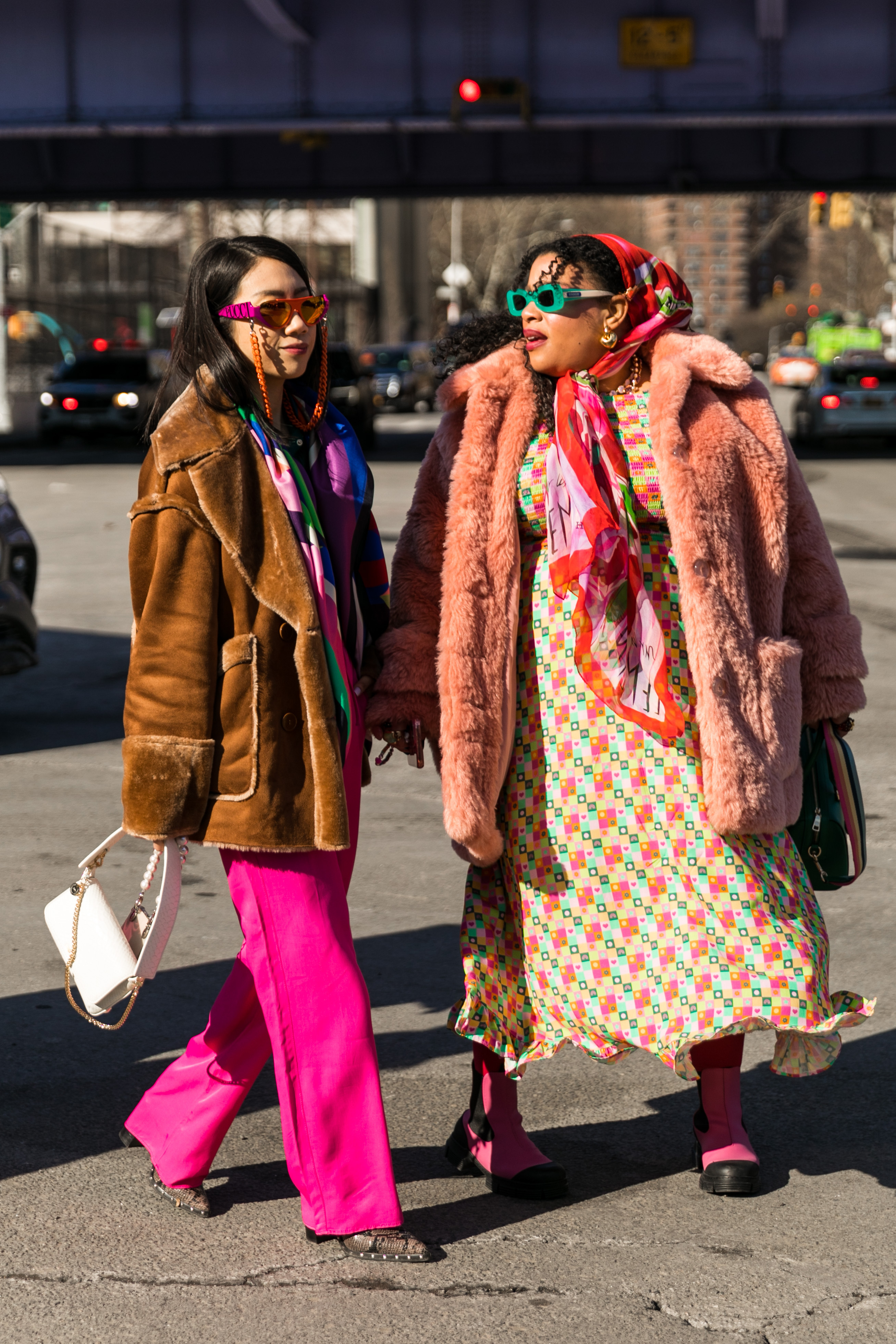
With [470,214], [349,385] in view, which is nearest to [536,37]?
[349,385]

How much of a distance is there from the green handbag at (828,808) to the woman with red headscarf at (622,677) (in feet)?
0.35

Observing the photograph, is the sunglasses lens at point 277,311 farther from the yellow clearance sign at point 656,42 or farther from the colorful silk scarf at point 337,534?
the yellow clearance sign at point 656,42

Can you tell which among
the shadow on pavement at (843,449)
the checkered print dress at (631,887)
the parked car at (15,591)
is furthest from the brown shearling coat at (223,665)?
the shadow on pavement at (843,449)

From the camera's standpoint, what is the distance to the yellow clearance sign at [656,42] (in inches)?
878

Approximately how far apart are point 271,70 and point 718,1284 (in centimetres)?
2229

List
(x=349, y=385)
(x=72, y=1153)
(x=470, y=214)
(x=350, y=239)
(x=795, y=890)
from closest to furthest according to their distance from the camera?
(x=795, y=890)
(x=72, y=1153)
(x=349, y=385)
(x=350, y=239)
(x=470, y=214)

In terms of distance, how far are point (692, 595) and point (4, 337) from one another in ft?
106

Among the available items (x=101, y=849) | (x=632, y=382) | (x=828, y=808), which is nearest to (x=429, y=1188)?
(x=101, y=849)

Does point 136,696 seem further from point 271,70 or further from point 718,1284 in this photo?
point 271,70

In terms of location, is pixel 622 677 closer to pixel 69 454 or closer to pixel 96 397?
pixel 69 454

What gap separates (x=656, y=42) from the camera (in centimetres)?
2239

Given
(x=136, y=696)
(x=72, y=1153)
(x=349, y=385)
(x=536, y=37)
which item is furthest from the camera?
(x=349, y=385)

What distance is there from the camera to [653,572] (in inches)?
137

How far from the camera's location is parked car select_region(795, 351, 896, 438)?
2955 centimetres
